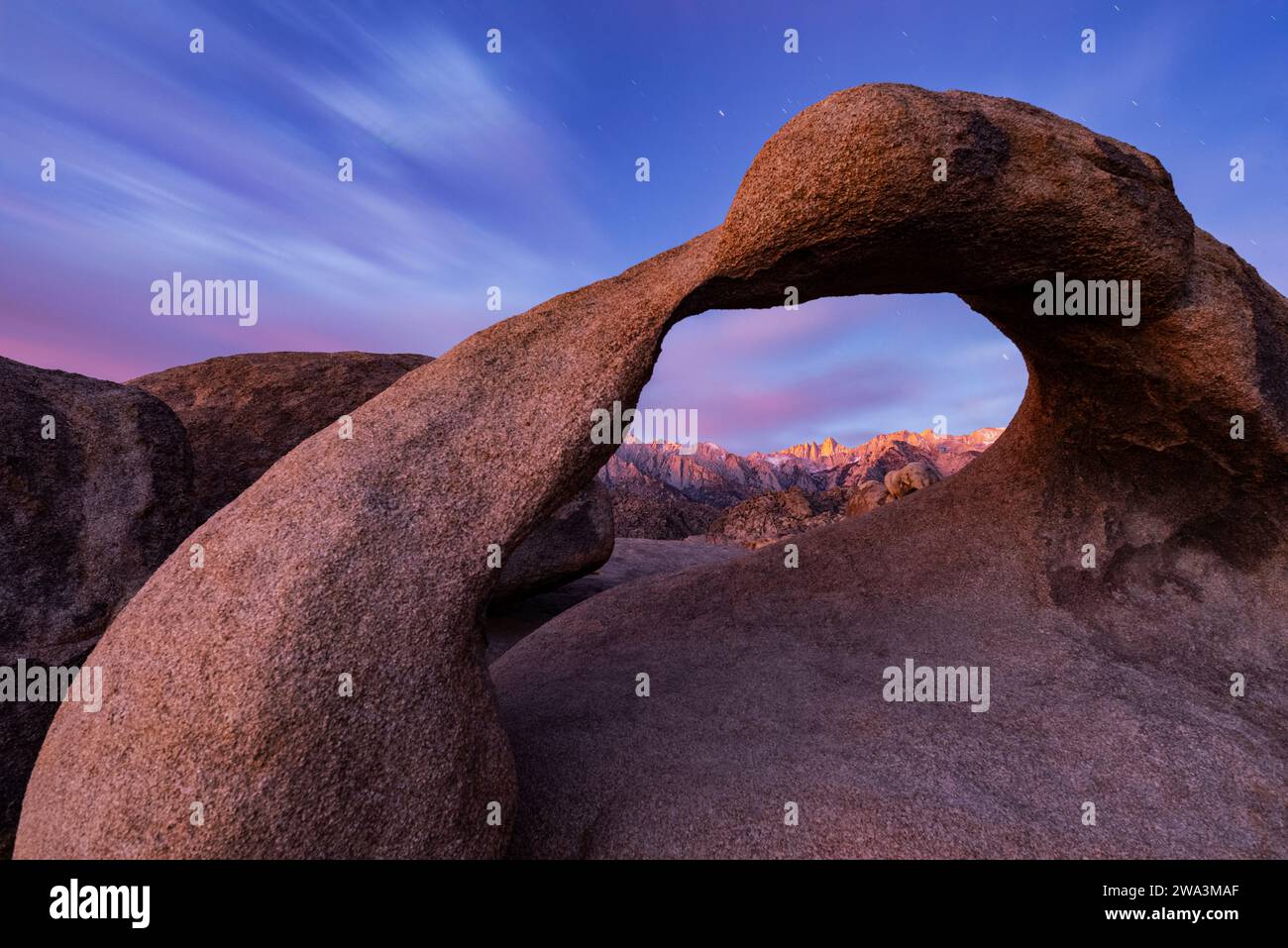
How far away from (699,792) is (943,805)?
1351 millimetres

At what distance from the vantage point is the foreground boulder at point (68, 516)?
4.13m

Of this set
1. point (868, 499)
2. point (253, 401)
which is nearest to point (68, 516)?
point (253, 401)

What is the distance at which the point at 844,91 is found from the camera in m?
3.71

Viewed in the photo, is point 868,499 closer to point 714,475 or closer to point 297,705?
point 297,705

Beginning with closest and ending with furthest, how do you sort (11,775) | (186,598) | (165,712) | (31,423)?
(165,712) < (186,598) < (11,775) < (31,423)

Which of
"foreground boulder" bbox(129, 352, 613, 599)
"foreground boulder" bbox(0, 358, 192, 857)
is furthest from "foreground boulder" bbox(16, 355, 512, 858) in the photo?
"foreground boulder" bbox(129, 352, 613, 599)

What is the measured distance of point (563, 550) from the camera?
29.6ft

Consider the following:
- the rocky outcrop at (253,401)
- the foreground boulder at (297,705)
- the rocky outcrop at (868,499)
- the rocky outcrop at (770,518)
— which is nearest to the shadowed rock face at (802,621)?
the foreground boulder at (297,705)

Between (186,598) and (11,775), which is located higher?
(186,598)

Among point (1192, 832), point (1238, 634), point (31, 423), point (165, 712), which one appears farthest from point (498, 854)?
point (1238, 634)

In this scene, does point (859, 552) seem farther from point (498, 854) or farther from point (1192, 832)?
point (498, 854)

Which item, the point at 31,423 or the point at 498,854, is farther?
the point at 31,423

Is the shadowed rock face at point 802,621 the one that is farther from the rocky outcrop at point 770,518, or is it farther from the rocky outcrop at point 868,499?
the rocky outcrop at point 770,518

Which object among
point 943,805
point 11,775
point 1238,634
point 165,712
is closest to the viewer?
point 165,712
